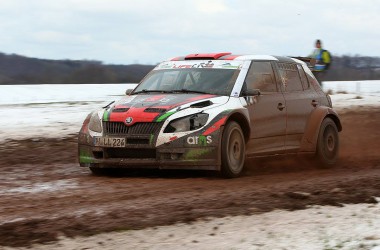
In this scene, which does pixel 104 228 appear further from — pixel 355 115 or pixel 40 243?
pixel 355 115

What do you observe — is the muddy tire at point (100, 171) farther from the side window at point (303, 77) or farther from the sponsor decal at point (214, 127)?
the side window at point (303, 77)

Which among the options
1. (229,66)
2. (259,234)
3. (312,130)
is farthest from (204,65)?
(259,234)

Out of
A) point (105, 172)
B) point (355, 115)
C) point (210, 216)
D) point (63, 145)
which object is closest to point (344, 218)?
point (210, 216)

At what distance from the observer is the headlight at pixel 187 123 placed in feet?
28.6

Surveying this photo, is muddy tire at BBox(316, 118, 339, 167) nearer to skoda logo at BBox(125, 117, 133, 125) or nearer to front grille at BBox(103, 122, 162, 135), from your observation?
front grille at BBox(103, 122, 162, 135)

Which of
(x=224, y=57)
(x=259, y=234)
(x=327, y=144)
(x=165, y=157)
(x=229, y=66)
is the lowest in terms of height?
(x=259, y=234)

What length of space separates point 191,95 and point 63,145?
4542 mm

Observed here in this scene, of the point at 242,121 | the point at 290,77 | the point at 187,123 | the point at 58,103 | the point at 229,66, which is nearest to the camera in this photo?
the point at 187,123

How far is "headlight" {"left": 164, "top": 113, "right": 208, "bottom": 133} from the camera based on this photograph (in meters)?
8.71

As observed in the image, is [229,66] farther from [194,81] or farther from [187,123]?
[187,123]

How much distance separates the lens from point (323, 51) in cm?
2136

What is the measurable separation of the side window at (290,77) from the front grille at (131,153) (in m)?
2.66

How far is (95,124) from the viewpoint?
29.9 feet

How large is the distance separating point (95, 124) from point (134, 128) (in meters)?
0.63
